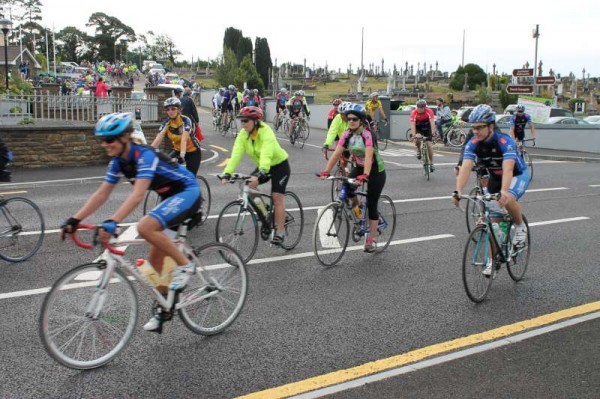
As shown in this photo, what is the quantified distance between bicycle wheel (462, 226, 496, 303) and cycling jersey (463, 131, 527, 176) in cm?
92

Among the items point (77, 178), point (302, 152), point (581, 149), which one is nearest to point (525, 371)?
point (77, 178)

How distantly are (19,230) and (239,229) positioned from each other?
110 inches

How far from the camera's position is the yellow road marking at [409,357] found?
14.0 ft

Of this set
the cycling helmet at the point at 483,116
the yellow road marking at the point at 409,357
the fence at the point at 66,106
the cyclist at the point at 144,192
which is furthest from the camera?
the fence at the point at 66,106

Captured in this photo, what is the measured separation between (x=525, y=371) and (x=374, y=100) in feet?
52.9

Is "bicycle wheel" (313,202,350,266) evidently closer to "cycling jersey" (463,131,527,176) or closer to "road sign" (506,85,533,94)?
"cycling jersey" (463,131,527,176)

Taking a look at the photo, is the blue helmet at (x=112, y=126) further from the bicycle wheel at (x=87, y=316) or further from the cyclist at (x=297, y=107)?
the cyclist at (x=297, y=107)

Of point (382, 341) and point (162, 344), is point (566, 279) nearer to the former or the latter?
point (382, 341)

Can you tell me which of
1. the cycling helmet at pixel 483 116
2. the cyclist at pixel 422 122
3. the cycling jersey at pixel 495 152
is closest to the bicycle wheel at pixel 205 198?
the cycling jersey at pixel 495 152

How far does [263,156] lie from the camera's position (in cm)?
753

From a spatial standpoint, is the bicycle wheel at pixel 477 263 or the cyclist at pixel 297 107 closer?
the bicycle wheel at pixel 477 263

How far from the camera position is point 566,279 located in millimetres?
7184

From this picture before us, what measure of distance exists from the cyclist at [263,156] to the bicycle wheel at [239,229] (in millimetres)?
373

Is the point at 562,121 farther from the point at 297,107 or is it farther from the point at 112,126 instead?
the point at 112,126
